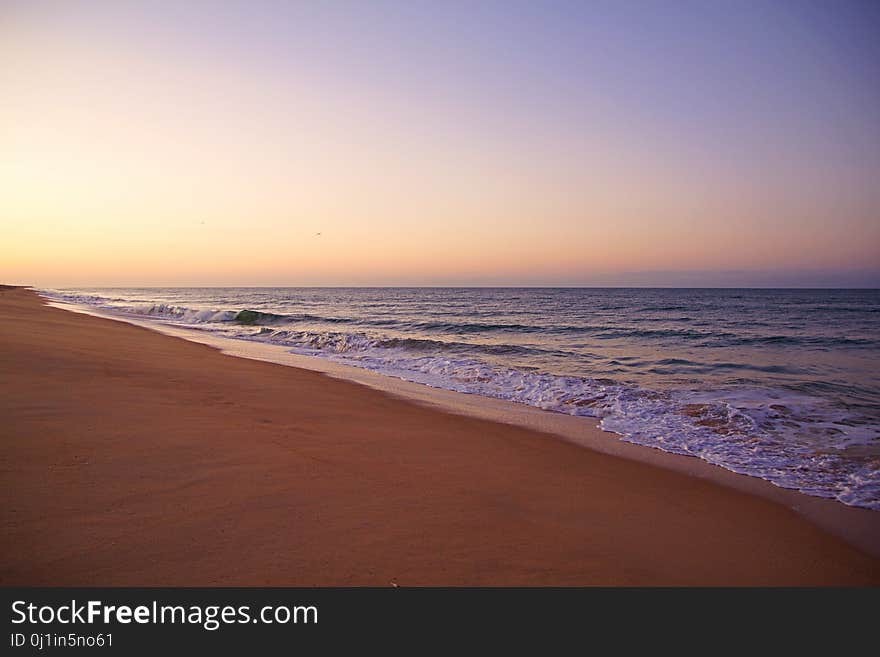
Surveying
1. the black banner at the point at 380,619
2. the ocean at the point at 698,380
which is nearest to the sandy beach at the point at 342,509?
the black banner at the point at 380,619

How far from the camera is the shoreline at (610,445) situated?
4422 millimetres

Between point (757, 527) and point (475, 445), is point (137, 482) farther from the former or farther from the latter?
point (757, 527)

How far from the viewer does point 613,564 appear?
3.30 metres

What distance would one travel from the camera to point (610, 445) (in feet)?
22.2

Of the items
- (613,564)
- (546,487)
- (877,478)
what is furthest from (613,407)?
(613,564)

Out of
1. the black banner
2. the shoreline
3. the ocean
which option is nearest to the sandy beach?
the black banner

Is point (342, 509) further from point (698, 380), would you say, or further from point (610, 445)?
point (698, 380)

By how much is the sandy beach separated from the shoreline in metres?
0.27

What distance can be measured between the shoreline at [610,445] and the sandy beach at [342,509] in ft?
0.89

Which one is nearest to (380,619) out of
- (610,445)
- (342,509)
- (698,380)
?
(342,509)

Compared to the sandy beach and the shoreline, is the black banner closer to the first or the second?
the sandy beach

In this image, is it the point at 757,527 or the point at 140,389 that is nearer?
the point at 757,527

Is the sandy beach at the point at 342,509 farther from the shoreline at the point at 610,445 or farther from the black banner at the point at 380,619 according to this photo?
the shoreline at the point at 610,445

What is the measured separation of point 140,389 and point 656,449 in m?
7.85
